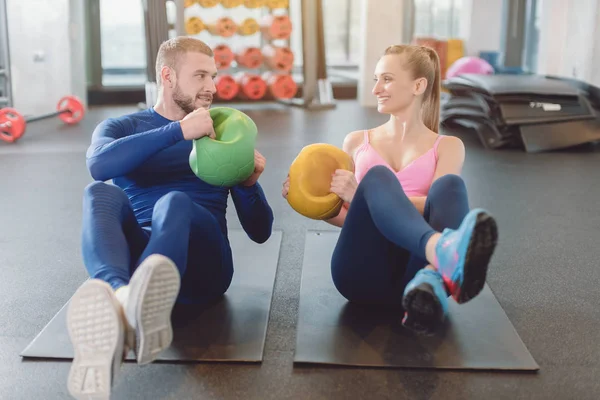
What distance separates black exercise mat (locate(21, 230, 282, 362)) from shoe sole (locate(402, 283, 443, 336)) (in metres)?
0.44

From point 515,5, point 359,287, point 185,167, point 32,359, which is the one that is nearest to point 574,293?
point 359,287

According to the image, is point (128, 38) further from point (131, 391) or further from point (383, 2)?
point (131, 391)

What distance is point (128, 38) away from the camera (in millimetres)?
8641

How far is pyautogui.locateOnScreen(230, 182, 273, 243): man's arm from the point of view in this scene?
6.94 feet

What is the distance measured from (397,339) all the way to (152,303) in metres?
0.74

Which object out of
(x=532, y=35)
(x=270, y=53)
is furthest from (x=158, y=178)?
(x=532, y=35)

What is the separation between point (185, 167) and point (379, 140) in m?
0.59

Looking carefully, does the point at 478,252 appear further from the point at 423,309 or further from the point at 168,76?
the point at 168,76

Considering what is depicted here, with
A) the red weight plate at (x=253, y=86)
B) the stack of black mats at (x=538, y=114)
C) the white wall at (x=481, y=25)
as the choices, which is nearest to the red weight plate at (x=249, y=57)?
the red weight plate at (x=253, y=86)

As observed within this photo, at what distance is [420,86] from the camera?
6.74 feet

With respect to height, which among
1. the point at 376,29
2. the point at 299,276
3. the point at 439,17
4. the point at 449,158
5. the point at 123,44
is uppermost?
the point at 439,17

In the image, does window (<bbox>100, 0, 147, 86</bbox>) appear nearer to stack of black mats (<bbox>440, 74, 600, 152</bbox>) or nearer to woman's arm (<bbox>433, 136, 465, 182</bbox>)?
stack of black mats (<bbox>440, 74, 600, 152</bbox>)

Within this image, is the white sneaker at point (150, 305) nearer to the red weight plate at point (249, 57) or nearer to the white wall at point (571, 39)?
the white wall at point (571, 39)

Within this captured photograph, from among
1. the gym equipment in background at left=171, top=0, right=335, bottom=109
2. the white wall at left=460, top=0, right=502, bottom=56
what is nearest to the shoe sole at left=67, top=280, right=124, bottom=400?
the gym equipment in background at left=171, top=0, right=335, bottom=109
